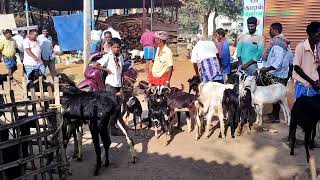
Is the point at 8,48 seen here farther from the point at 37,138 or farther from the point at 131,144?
the point at 37,138

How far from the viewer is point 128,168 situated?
667 cm

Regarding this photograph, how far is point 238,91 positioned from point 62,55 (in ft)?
47.7

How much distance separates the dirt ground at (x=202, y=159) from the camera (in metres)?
6.35

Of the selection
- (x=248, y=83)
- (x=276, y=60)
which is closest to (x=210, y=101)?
(x=248, y=83)

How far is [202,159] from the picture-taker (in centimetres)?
696

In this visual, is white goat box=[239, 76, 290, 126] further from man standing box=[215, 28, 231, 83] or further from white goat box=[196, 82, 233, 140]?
man standing box=[215, 28, 231, 83]

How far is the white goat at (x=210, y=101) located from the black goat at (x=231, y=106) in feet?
0.35

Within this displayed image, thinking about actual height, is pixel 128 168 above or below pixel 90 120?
below

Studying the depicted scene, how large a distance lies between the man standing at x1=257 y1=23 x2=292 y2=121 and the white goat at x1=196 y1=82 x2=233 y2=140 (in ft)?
3.15

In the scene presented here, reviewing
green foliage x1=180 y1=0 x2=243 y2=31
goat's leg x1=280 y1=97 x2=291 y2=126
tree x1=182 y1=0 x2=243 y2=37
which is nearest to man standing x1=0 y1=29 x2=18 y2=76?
goat's leg x1=280 y1=97 x2=291 y2=126

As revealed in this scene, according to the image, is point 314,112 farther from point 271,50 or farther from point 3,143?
point 3,143

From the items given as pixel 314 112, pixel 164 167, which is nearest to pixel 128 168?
pixel 164 167

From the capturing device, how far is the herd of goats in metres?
6.41

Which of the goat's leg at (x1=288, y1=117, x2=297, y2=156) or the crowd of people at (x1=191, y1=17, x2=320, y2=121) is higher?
the crowd of people at (x1=191, y1=17, x2=320, y2=121)
